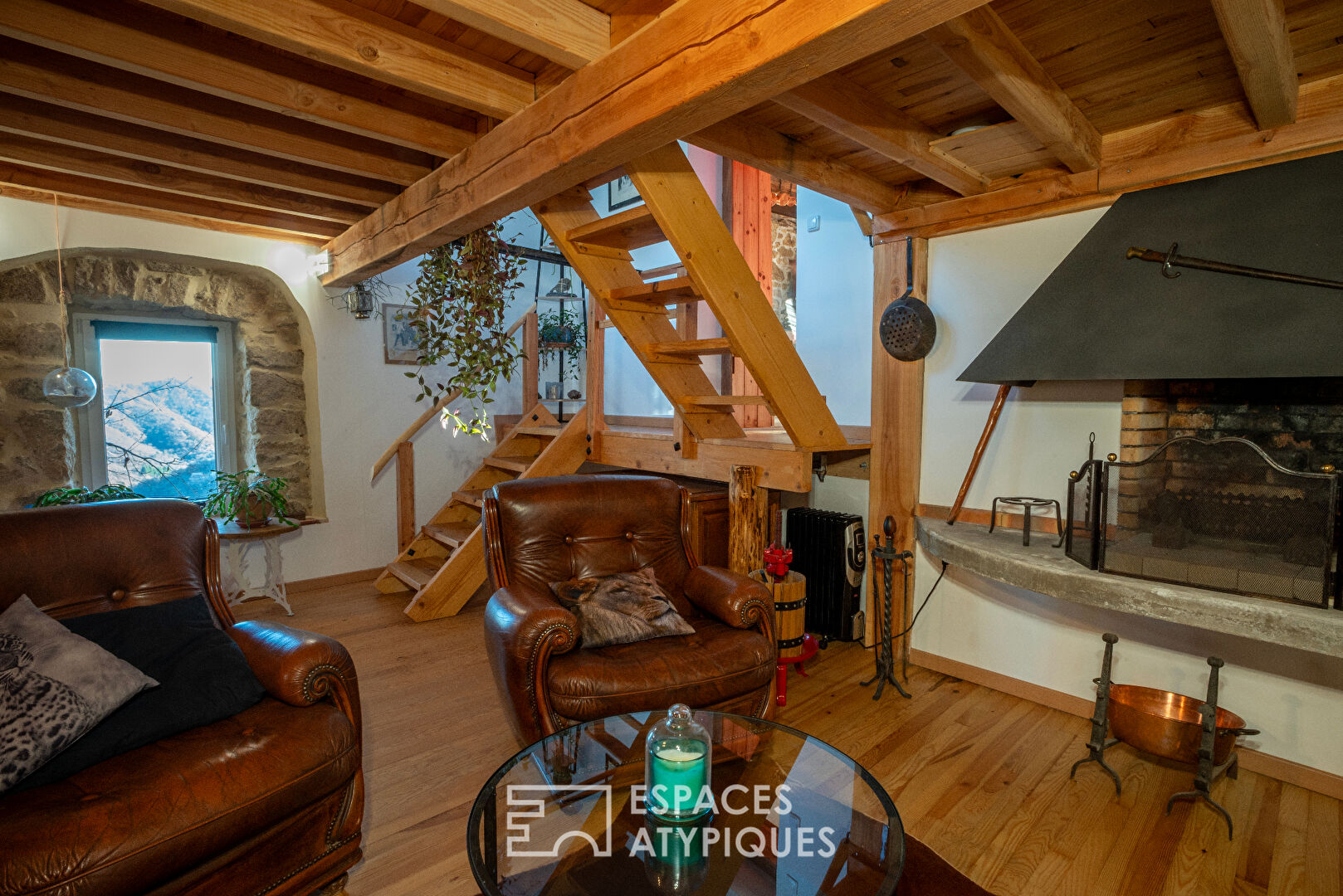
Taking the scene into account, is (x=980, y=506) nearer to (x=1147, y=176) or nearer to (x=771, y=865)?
(x=1147, y=176)

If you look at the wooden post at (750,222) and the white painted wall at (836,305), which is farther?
the wooden post at (750,222)

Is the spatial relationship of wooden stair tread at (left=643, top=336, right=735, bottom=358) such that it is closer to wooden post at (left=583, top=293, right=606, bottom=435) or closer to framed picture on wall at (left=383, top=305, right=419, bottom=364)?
wooden post at (left=583, top=293, right=606, bottom=435)

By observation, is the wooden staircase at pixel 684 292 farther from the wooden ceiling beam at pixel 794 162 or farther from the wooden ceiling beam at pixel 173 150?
the wooden ceiling beam at pixel 173 150

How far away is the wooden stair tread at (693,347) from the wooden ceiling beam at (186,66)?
1.25 meters

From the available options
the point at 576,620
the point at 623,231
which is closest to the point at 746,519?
the point at 576,620

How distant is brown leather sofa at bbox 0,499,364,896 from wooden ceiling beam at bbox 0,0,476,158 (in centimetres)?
128

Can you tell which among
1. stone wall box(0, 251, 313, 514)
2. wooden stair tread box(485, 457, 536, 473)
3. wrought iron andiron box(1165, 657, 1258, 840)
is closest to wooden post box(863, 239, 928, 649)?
wrought iron andiron box(1165, 657, 1258, 840)

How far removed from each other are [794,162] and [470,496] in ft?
9.87

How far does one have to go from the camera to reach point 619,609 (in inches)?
92.7

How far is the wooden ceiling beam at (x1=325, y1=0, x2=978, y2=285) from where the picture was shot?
1301mm

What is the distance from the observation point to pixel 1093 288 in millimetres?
2381

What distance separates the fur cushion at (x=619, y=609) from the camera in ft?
7.45

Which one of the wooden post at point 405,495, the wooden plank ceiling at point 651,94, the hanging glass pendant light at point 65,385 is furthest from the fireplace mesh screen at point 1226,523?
the hanging glass pendant light at point 65,385

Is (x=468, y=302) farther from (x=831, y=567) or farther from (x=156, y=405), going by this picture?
(x=831, y=567)
